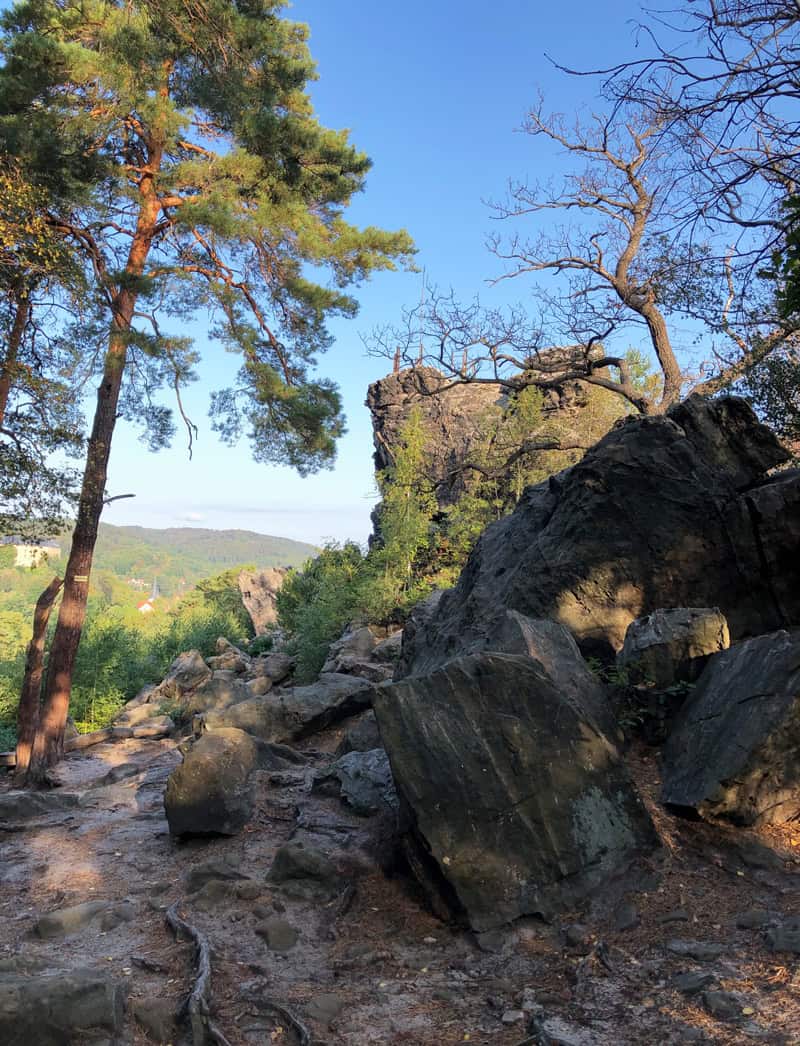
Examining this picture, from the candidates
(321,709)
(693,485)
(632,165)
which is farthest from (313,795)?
(632,165)

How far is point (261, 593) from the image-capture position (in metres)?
29.5

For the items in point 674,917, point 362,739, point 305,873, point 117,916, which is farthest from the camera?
point 362,739

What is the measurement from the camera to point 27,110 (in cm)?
1023

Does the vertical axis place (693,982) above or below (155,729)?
above

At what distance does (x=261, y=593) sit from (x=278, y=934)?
2558 cm

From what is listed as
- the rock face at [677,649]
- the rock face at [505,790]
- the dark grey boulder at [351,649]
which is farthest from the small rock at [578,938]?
the dark grey boulder at [351,649]

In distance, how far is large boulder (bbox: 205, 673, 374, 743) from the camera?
9.41 meters

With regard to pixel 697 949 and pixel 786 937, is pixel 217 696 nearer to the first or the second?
pixel 697 949

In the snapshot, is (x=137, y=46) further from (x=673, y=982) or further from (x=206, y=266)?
(x=673, y=982)

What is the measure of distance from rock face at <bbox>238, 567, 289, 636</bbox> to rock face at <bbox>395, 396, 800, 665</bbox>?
21896 millimetres

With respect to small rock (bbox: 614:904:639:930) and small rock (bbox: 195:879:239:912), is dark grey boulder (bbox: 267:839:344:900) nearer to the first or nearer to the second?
small rock (bbox: 195:879:239:912)

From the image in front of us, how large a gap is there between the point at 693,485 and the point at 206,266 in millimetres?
9706

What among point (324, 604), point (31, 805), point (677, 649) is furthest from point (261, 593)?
point (677, 649)

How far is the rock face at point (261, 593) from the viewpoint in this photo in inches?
1126
